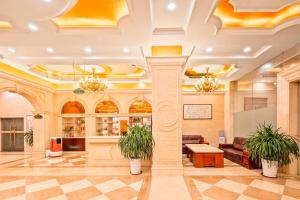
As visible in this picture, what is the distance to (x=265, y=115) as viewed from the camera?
615 centimetres

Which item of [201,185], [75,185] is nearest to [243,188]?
[201,185]

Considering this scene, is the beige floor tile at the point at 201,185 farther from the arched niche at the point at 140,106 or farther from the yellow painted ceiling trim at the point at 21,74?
the yellow painted ceiling trim at the point at 21,74

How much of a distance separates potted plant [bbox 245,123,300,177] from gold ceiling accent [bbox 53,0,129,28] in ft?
15.1

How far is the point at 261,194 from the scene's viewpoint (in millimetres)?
3787

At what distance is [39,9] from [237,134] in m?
8.62

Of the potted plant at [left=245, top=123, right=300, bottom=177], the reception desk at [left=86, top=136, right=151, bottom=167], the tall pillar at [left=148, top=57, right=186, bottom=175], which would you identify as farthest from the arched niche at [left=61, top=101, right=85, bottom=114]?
the potted plant at [left=245, top=123, right=300, bottom=177]

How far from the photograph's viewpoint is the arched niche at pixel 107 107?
9.87 meters

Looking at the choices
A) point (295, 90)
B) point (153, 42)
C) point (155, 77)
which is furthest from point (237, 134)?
point (153, 42)

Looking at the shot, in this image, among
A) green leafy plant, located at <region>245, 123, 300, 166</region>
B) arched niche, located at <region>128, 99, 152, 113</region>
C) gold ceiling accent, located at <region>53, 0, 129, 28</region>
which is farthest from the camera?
arched niche, located at <region>128, 99, 152, 113</region>

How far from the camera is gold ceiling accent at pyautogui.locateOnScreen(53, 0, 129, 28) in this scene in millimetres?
3469

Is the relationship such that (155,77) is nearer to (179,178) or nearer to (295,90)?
(179,178)

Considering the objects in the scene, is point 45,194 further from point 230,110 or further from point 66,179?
point 230,110

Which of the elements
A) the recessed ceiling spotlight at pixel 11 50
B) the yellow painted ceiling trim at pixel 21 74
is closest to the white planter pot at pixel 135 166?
the recessed ceiling spotlight at pixel 11 50

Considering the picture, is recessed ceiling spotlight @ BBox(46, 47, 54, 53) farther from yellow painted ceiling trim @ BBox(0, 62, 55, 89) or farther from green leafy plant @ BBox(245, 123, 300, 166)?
green leafy plant @ BBox(245, 123, 300, 166)
